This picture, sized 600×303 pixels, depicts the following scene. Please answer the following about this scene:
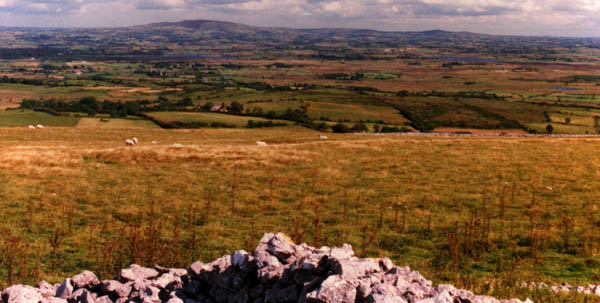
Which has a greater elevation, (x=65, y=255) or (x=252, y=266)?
(x=252, y=266)

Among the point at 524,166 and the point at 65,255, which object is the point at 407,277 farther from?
the point at 524,166

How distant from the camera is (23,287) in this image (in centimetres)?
814

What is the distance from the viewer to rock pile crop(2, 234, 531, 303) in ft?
23.5

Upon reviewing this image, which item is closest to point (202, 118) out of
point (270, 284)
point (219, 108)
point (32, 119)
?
point (219, 108)

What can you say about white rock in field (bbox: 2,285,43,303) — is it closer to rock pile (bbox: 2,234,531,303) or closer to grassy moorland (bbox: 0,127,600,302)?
rock pile (bbox: 2,234,531,303)

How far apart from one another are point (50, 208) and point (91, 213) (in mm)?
1899

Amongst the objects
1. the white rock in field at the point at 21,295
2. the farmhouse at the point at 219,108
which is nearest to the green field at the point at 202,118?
the farmhouse at the point at 219,108

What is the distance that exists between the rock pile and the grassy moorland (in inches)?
114

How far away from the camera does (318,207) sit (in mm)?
18453

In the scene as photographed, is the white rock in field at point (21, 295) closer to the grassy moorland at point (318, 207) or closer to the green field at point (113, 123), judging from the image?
the grassy moorland at point (318, 207)

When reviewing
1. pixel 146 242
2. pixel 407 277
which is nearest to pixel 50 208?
pixel 146 242

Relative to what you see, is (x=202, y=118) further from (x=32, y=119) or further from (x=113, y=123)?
(x=32, y=119)

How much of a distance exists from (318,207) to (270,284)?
10371 mm

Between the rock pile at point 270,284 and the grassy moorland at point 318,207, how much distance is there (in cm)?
289
